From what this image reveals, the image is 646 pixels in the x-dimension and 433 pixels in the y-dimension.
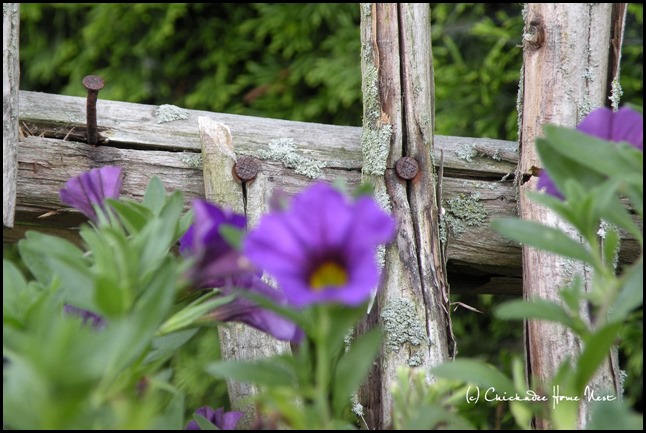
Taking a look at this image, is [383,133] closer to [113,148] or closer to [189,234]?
[113,148]

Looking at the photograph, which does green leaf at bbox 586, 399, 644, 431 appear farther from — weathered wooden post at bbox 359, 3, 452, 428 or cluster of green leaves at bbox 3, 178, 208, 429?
weathered wooden post at bbox 359, 3, 452, 428

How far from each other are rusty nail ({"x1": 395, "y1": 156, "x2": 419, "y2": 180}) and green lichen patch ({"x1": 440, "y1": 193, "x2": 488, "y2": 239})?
17 centimetres

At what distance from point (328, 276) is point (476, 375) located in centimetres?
18

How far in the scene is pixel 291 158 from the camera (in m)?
1.56

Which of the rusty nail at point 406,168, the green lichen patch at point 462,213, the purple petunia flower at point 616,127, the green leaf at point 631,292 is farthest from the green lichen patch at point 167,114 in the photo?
the green leaf at point 631,292

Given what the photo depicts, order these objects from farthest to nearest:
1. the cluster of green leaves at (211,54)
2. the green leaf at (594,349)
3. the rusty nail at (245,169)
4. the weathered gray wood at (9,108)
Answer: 1. the cluster of green leaves at (211,54)
2. the rusty nail at (245,169)
3. the weathered gray wood at (9,108)
4. the green leaf at (594,349)

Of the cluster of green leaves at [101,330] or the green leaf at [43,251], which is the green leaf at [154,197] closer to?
the cluster of green leaves at [101,330]

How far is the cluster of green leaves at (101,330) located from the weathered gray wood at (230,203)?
22.4 inches

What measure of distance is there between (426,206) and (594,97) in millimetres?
387

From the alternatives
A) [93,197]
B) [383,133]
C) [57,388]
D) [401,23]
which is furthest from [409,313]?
[57,388]

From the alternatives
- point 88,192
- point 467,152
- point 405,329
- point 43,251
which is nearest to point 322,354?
point 43,251

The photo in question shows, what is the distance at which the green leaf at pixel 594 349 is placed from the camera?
60cm

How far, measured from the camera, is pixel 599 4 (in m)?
1.55

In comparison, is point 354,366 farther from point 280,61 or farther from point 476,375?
point 280,61
